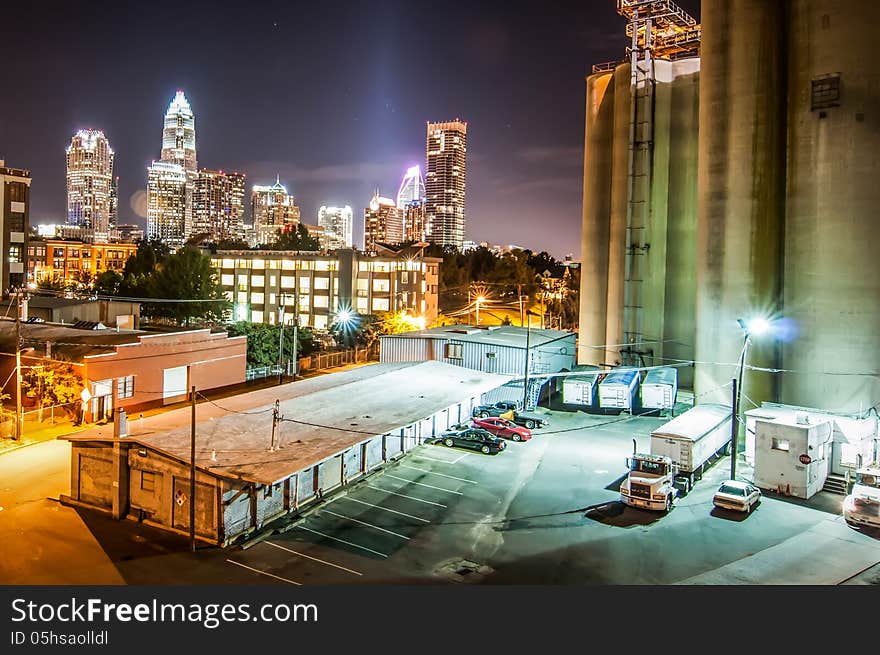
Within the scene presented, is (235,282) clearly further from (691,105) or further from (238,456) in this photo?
(238,456)

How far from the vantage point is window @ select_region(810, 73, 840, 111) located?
30.8 metres

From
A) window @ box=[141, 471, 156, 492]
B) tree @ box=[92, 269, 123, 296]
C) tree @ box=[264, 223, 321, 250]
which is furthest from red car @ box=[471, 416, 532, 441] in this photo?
tree @ box=[264, 223, 321, 250]

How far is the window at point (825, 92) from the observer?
30.8 metres

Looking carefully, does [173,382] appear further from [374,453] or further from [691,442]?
[691,442]

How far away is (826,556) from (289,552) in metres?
15.9

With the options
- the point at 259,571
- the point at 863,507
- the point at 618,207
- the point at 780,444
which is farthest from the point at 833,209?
the point at 259,571

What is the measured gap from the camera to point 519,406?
4078 centimetres

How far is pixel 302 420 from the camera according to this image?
2588cm

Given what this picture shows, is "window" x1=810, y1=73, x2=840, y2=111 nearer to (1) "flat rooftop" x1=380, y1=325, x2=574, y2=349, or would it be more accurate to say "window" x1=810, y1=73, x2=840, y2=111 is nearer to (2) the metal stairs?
(2) the metal stairs

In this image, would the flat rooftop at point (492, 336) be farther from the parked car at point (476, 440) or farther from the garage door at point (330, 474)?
Result: the garage door at point (330, 474)

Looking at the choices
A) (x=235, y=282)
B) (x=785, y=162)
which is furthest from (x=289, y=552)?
(x=235, y=282)

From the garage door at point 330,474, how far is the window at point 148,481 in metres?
5.46

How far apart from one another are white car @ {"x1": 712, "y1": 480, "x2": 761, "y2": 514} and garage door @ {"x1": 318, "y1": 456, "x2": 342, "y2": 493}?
45.2ft

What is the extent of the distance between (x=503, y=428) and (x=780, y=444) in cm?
1267
